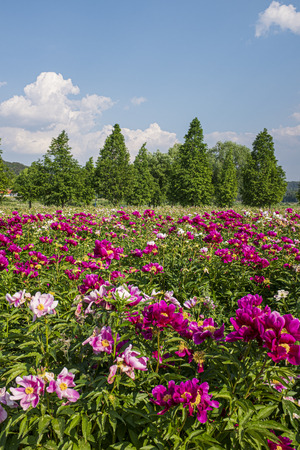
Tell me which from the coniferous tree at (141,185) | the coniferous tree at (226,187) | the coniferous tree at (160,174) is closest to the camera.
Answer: the coniferous tree at (226,187)

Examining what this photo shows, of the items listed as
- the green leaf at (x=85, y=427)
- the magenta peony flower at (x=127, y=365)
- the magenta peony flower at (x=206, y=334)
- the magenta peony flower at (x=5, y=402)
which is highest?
Result: the magenta peony flower at (x=206, y=334)

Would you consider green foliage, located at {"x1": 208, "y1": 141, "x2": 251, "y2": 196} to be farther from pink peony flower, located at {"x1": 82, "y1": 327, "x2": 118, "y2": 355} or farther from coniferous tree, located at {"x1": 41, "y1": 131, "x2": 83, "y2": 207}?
pink peony flower, located at {"x1": 82, "y1": 327, "x2": 118, "y2": 355}

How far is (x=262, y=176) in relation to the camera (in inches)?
1222

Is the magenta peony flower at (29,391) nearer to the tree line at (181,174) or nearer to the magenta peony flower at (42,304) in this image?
the magenta peony flower at (42,304)

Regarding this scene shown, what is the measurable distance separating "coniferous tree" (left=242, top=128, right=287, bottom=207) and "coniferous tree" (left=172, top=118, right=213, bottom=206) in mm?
4998

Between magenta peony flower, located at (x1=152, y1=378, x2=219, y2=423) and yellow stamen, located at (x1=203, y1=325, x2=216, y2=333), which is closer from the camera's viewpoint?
magenta peony flower, located at (x1=152, y1=378, x2=219, y2=423)

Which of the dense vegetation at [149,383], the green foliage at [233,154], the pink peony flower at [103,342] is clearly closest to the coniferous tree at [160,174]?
the green foliage at [233,154]

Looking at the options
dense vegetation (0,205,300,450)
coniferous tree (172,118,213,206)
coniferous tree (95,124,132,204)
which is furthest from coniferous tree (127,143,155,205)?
dense vegetation (0,205,300,450)

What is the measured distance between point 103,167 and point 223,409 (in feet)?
114

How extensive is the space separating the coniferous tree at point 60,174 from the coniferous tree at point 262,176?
21.5 meters

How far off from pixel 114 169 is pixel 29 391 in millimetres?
34448

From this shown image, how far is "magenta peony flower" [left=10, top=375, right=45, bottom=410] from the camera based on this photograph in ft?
5.20

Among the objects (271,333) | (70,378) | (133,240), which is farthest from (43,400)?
(133,240)

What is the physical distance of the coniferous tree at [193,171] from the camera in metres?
30.6
